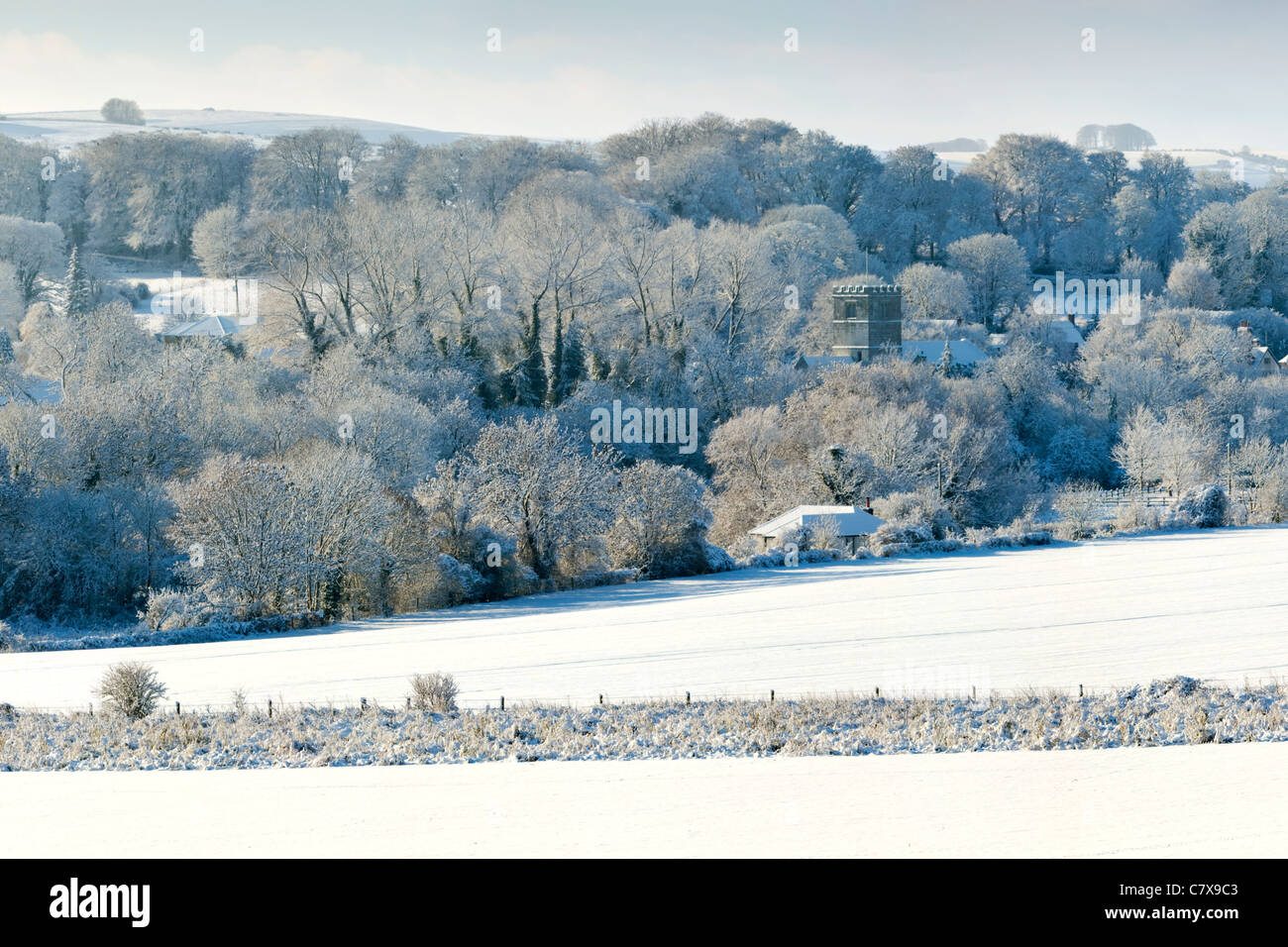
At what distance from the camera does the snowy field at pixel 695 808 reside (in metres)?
11.5

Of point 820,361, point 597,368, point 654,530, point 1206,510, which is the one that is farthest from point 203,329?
point 1206,510

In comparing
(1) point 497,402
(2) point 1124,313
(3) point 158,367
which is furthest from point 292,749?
(2) point 1124,313

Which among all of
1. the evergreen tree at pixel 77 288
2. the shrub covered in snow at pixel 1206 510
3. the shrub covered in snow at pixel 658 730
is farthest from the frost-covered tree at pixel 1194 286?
the shrub covered in snow at pixel 658 730

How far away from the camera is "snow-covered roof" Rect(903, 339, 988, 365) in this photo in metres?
72.6

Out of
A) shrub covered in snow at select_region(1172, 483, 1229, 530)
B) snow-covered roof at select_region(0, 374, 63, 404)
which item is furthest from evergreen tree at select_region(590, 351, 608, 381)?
shrub covered in snow at select_region(1172, 483, 1229, 530)

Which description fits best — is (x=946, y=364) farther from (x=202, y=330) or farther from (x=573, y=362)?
(x=202, y=330)

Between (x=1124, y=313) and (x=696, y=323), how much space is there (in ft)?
123

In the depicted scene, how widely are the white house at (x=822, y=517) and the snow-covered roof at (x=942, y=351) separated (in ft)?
105

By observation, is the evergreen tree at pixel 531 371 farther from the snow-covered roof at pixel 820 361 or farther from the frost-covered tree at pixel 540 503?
the frost-covered tree at pixel 540 503

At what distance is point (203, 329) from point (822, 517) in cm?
3346

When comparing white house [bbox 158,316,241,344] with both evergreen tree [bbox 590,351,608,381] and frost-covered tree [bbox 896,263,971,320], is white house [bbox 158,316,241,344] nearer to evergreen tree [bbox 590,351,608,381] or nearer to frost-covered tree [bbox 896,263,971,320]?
evergreen tree [bbox 590,351,608,381]
